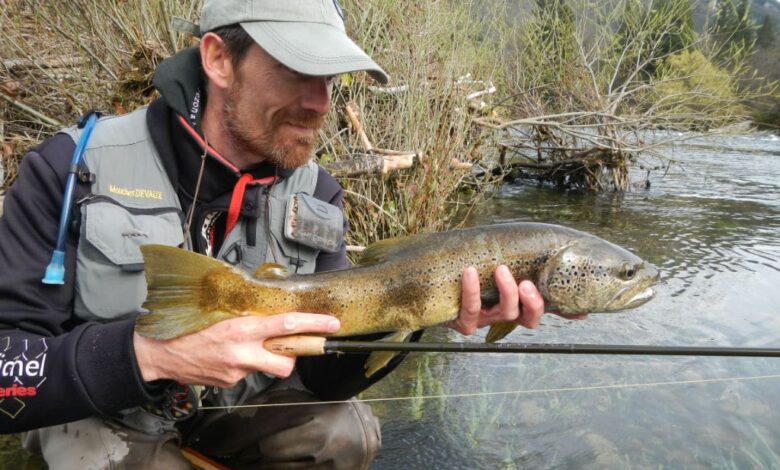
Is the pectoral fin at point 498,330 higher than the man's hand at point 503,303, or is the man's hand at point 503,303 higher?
the man's hand at point 503,303

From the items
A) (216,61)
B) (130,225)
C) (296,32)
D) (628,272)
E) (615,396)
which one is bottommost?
(615,396)

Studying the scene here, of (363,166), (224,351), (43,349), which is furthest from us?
(363,166)

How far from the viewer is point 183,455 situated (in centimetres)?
261


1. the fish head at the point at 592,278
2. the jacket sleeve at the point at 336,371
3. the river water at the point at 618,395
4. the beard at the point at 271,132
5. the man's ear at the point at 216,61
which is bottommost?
the river water at the point at 618,395

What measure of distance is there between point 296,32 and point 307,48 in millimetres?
94

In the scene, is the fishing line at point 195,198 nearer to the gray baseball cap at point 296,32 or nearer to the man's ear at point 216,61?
the man's ear at point 216,61

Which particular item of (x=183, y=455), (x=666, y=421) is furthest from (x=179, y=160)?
(x=666, y=421)

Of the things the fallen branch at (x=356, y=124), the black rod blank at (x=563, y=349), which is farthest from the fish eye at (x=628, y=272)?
the fallen branch at (x=356, y=124)

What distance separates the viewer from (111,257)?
7.22 feet

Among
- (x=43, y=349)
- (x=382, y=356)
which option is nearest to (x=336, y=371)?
(x=382, y=356)

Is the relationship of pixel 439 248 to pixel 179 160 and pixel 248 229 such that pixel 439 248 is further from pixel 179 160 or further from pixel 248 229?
pixel 179 160

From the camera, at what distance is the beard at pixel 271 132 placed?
244 cm

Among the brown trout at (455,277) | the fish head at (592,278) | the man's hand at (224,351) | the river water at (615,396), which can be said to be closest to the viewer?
the man's hand at (224,351)

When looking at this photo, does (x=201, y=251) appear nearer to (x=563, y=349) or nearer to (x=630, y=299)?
(x=563, y=349)
